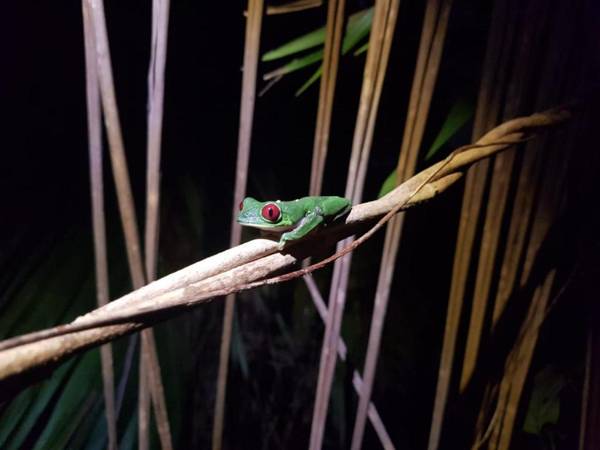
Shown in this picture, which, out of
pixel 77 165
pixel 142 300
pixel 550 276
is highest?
pixel 77 165

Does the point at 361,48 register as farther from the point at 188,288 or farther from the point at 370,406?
the point at 188,288

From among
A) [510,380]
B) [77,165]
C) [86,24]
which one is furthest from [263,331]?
[86,24]

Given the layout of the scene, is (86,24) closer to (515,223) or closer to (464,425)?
(515,223)

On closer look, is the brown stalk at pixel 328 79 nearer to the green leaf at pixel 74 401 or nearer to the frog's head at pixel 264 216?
the frog's head at pixel 264 216

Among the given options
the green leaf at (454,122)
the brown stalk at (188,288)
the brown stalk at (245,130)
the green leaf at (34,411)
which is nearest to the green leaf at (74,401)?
the green leaf at (34,411)

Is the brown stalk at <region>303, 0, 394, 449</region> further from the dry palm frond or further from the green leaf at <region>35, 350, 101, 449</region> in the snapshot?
the green leaf at <region>35, 350, 101, 449</region>

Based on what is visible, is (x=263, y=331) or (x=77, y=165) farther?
(x=263, y=331)

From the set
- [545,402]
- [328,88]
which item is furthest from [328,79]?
[545,402]
